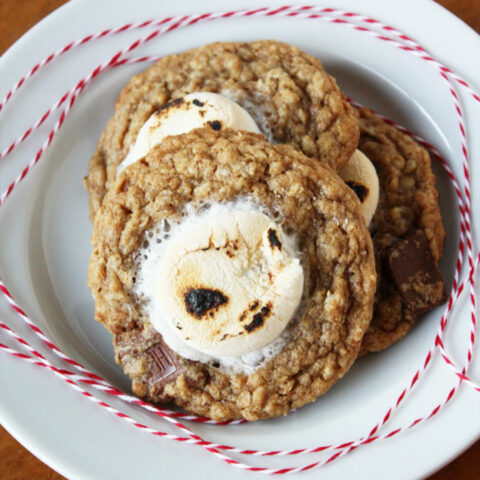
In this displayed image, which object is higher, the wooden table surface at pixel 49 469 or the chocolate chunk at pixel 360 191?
the chocolate chunk at pixel 360 191

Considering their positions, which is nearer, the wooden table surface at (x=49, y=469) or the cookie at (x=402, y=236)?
the cookie at (x=402, y=236)

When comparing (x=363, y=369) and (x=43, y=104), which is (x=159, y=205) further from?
(x=363, y=369)

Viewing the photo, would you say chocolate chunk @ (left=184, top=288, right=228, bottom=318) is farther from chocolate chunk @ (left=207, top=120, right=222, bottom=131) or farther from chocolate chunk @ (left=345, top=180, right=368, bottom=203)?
chocolate chunk @ (left=345, top=180, right=368, bottom=203)

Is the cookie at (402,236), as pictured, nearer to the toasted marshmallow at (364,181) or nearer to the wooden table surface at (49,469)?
the toasted marshmallow at (364,181)

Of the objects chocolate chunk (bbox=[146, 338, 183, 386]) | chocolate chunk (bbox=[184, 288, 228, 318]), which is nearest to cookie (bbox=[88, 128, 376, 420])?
chocolate chunk (bbox=[146, 338, 183, 386])

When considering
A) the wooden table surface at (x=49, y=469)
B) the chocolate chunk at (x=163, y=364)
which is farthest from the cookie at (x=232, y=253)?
the wooden table surface at (x=49, y=469)

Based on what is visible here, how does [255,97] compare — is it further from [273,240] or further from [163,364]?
[163,364]

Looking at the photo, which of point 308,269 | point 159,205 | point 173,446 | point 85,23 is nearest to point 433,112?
point 308,269

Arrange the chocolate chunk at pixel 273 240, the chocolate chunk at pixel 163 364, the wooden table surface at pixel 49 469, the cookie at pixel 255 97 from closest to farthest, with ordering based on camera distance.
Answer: the chocolate chunk at pixel 273 240
the chocolate chunk at pixel 163 364
the cookie at pixel 255 97
the wooden table surface at pixel 49 469
